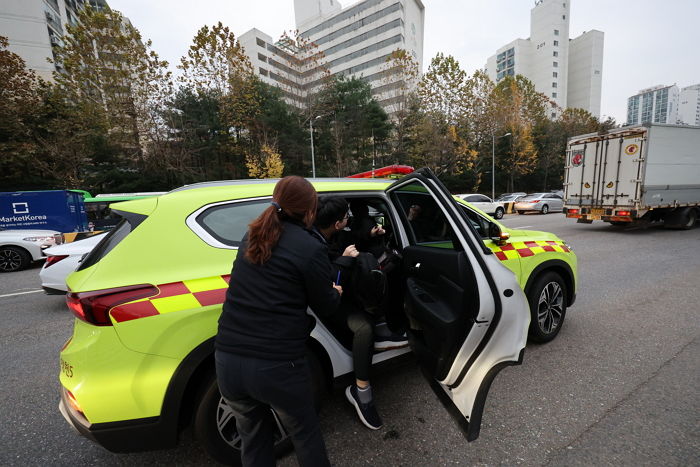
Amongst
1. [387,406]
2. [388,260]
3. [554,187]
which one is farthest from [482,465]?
[554,187]

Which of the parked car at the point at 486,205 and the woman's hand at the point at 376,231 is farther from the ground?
the woman's hand at the point at 376,231

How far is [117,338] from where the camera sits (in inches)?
57.7

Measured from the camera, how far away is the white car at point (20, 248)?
7184 millimetres

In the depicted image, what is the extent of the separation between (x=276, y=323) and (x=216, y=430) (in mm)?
956

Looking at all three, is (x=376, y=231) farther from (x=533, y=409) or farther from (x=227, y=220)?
(x=533, y=409)

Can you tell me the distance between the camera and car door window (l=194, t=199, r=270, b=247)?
5.99 ft

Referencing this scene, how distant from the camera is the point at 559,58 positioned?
216 ft

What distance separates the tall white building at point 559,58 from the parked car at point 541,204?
61.5 meters

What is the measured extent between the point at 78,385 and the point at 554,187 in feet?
154

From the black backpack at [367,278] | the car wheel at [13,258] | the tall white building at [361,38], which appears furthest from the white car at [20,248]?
the tall white building at [361,38]

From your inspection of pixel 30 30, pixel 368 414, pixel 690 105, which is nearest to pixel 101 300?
pixel 368 414

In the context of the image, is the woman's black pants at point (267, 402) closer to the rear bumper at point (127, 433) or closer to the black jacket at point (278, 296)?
the black jacket at point (278, 296)

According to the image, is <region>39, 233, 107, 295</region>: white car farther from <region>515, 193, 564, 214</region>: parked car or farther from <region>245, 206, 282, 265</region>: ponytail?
<region>515, 193, 564, 214</region>: parked car

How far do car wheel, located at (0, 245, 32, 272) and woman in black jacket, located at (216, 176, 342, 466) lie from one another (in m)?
9.42
